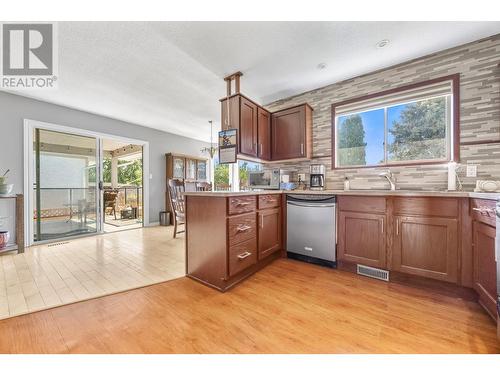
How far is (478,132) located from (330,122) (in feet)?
4.87

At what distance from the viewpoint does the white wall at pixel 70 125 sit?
10.0 ft

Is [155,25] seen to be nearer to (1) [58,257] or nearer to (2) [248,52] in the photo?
(2) [248,52]

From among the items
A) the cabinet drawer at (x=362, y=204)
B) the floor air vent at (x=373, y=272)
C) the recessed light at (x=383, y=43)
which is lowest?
the floor air vent at (x=373, y=272)

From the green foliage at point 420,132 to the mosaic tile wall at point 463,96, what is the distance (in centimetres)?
16

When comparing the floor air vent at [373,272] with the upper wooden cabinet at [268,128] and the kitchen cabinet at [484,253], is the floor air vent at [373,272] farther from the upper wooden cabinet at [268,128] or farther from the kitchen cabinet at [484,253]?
the upper wooden cabinet at [268,128]

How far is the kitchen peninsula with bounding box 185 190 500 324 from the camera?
1596 mm

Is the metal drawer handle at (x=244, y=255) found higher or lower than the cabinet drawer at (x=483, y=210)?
lower

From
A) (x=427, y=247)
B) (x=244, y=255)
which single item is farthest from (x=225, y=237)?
(x=427, y=247)

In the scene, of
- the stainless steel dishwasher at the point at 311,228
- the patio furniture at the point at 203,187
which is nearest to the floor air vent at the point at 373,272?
the stainless steel dishwasher at the point at 311,228

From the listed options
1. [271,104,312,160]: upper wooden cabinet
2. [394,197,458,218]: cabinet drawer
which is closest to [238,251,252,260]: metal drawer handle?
[394,197,458,218]: cabinet drawer

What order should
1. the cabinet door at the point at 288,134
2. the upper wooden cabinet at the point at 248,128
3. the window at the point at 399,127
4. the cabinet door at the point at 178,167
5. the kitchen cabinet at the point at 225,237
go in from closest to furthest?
the kitchen cabinet at the point at 225,237
the window at the point at 399,127
the upper wooden cabinet at the point at 248,128
the cabinet door at the point at 288,134
the cabinet door at the point at 178,167

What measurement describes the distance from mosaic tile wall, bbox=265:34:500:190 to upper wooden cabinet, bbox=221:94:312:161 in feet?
2.04

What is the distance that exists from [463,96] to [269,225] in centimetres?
243

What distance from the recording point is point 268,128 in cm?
313
